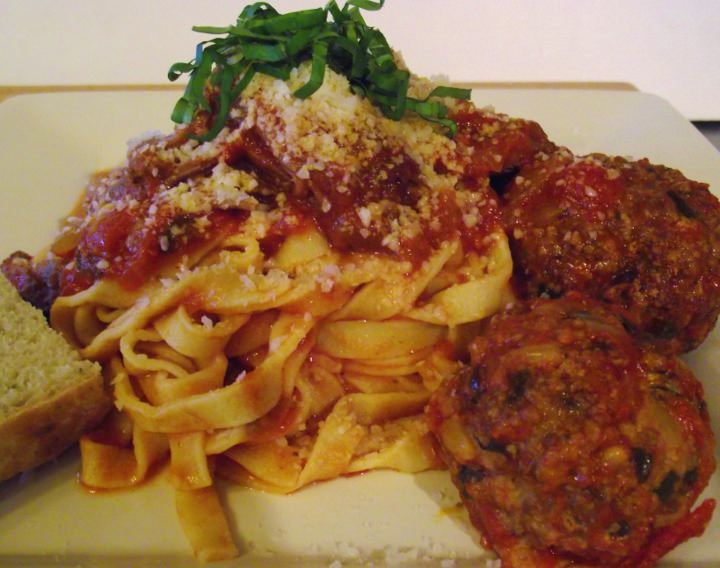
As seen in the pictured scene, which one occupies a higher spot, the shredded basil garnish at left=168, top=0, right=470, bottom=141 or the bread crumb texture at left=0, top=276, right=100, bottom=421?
the shredded basil garnish at left=168, top=0, right=470, bottom=141

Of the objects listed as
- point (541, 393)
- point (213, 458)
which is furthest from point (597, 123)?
point (213, 458)

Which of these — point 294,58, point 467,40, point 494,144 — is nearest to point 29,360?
point 294,58

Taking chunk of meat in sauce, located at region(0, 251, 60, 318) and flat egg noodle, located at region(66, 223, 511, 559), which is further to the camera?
chunk of meat in sauce, located at region(0, 251, 60, 318)

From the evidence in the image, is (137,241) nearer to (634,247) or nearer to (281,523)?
(281,523)

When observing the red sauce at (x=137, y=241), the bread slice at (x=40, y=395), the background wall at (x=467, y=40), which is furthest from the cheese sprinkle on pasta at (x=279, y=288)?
the background wall at (x=467, y=40)

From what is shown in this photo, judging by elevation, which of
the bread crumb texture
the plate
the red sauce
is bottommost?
the plate

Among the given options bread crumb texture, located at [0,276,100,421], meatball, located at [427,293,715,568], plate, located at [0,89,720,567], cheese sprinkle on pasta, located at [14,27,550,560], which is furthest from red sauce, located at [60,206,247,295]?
meatball, located at [427,293,715,568]

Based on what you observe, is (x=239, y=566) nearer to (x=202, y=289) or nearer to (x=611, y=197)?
(x=202, y=289)

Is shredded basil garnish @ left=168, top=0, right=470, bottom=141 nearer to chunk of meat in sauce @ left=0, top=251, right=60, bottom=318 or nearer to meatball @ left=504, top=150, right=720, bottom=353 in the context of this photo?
meatball @ left=504, top=150, right=720, bottom=353
